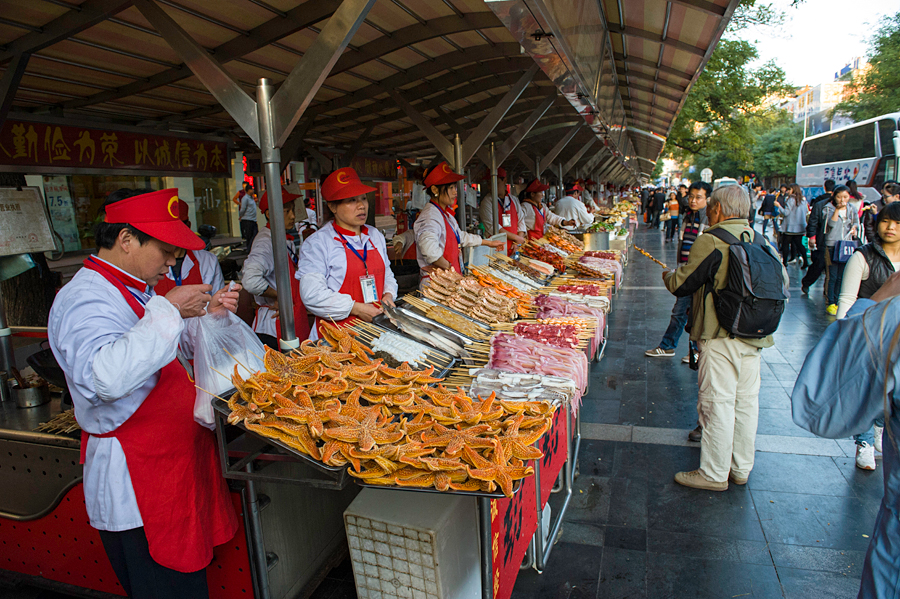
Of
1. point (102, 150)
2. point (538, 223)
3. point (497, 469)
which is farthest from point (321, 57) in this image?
point (538, 223)

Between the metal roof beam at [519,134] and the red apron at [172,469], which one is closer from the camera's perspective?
the red apron at [172,469]

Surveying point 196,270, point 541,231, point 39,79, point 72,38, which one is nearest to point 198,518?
point 196,270

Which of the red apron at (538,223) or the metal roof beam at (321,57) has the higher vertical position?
the metal roof beam at (321,57)

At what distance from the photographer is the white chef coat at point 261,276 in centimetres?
457

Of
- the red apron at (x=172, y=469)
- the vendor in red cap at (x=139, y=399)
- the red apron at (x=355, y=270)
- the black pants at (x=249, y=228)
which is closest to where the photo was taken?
the vendor in red cap at (x=139, y=399)

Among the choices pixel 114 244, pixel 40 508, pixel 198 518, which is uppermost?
pixel 114 244

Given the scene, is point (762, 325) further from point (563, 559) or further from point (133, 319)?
point (133, 319)

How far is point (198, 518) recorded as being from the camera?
219 centimetres

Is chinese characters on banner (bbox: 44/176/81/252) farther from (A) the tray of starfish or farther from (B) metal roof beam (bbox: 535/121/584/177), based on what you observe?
(A) the tray of starfish

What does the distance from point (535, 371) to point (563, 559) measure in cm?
114

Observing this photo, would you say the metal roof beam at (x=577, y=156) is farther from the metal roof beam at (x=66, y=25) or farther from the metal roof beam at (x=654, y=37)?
the metal roof beam at (x=66, y=25)

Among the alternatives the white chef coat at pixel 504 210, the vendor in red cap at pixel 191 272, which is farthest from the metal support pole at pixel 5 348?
the white chef coat at pixel 504 210

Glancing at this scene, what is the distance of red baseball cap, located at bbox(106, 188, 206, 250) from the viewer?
1938 mm

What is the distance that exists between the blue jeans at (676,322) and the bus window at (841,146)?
671 inches
